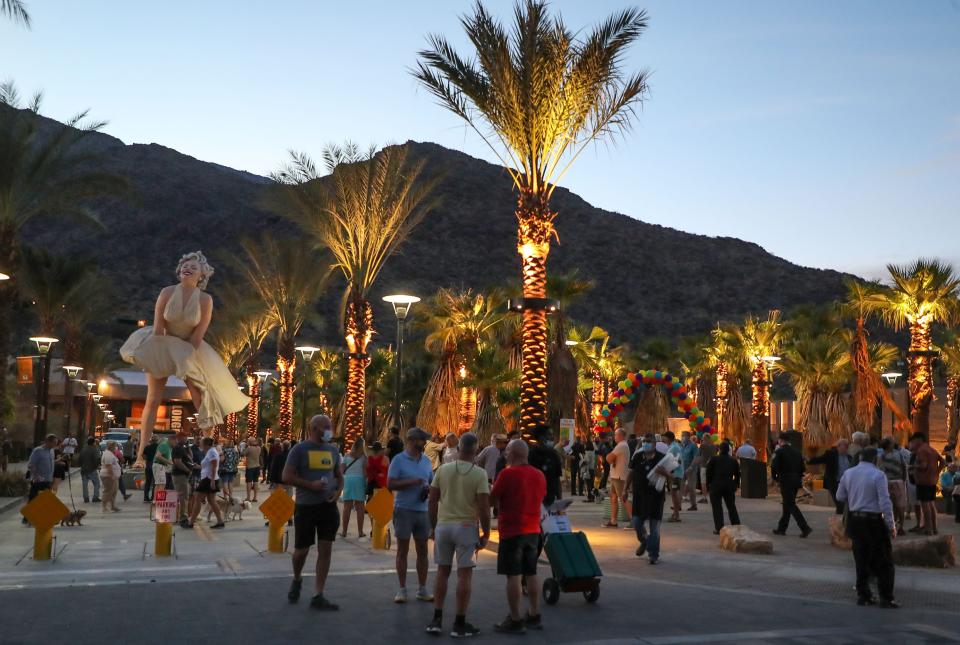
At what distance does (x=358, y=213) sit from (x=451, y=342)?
7327mm

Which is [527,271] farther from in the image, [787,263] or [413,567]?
[787,263]

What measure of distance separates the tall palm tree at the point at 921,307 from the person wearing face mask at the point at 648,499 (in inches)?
695

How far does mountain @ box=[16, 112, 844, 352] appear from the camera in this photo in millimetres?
128875

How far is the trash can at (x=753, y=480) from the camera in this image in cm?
2680

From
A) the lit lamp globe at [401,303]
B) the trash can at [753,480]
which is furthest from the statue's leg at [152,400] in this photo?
the trash can at [753,480]

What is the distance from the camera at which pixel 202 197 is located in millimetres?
170000

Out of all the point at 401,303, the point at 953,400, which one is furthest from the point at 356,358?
the point at 953,400

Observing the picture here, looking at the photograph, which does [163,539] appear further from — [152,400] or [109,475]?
[109,475]

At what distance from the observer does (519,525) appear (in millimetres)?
8102

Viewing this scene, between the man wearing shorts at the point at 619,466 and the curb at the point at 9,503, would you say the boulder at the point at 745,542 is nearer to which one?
the man wearing shorts at the point at 619,466

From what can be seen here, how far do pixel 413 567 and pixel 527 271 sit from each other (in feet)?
27.6

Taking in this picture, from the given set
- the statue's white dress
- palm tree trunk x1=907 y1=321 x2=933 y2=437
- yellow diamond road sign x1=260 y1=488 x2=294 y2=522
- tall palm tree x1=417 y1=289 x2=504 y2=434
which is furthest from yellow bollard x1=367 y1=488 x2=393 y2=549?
palm tree trunk x1=907 y1=321 x2=933 y2=437

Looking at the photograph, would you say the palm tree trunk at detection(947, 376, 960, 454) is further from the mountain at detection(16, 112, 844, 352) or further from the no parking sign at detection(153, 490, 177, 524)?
the mountain at detection(16, 112, 844, 352)

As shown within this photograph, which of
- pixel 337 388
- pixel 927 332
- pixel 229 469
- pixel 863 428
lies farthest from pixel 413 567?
pixel 337 388
